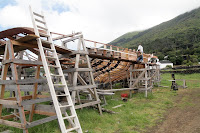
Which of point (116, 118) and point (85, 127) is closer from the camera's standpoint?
point (85, 127)

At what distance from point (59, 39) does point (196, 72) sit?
32030 millimetres

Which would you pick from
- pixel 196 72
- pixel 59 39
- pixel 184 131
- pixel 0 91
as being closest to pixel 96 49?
pixel 59 39

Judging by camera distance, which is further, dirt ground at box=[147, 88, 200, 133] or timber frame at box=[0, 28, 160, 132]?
dirt ground at box=[147, 88, 200, 133]

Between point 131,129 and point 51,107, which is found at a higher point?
point 51,107

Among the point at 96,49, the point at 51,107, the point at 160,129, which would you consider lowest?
the point at 160,129

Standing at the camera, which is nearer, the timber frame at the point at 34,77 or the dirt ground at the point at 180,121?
the timber frame at the point at 34,77

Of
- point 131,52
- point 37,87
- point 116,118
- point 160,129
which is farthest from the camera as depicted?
point 131,52

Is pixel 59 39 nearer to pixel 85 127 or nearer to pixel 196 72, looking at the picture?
pixel 85 127

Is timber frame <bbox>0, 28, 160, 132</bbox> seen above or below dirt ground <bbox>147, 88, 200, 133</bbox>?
above

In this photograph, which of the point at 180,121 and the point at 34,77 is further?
the point at 34,77

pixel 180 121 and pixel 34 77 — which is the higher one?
pixel 34 77

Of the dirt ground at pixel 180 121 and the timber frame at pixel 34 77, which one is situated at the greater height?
the timber frame at pixel 34 77

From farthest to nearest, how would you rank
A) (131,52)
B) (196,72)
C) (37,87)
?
(196,72) → (131,52) → (37,87)

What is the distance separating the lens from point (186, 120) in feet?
21.9
